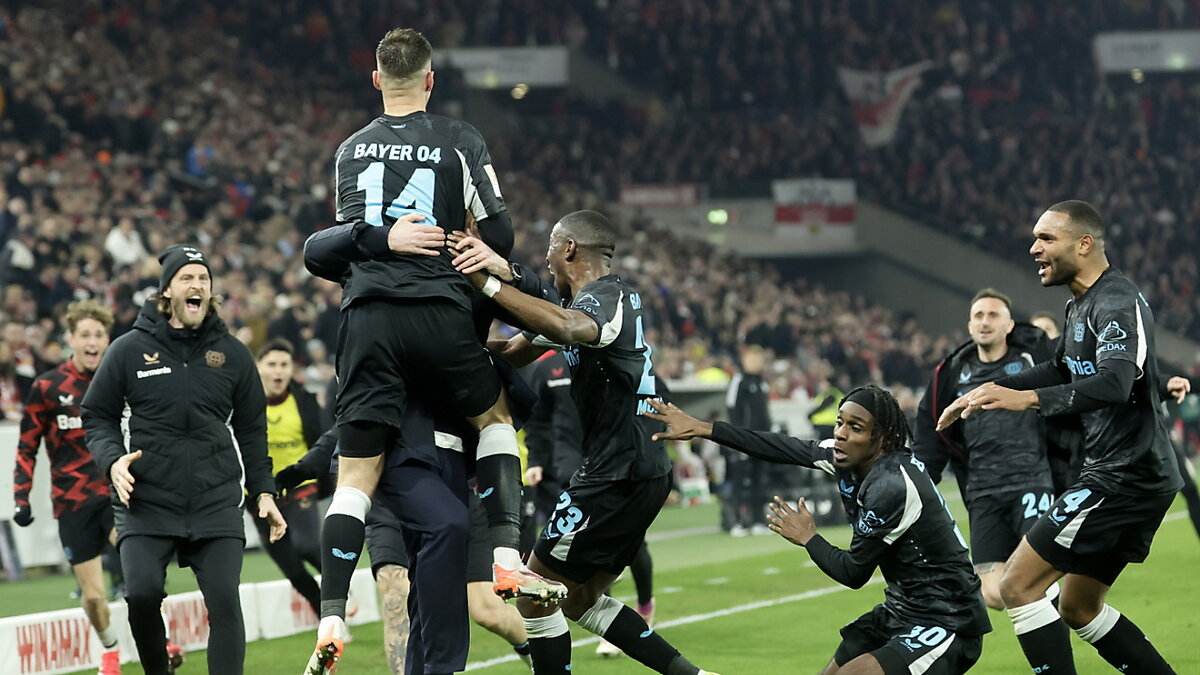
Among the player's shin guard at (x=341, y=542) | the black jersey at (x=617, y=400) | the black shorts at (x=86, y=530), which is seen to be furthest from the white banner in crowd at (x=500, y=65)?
the player's shin guard at (x=341, y=542)

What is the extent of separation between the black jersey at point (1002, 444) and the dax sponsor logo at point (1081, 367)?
2.73 meters

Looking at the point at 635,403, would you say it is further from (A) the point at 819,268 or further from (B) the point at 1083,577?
(A) the point at 819,268

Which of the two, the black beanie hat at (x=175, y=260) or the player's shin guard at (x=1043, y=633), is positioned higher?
the black beanie hat at (x=175, y=260)

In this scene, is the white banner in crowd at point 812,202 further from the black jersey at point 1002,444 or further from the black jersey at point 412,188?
the black jersey at point 412,188

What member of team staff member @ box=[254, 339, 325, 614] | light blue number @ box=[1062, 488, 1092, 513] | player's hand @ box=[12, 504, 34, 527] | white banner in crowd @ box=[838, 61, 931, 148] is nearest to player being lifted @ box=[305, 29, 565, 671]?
light blue number @ box=[1062, 488, 1092, 513]

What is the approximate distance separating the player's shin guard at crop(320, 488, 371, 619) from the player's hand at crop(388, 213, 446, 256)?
A: 0.97 metres

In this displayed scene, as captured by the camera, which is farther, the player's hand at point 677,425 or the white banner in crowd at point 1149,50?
the white banner in crowd at point 1149,50

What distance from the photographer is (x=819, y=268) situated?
4391cm

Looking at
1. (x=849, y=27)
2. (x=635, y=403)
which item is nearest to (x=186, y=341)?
(x=635, y=403)

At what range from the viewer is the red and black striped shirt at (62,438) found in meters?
11.0

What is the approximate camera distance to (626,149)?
144 feet

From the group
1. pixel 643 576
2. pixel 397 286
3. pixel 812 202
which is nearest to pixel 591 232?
pixel 397 286

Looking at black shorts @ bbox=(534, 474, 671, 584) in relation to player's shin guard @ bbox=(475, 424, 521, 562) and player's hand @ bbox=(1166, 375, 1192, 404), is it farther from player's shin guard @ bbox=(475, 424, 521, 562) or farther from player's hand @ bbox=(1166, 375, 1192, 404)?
player's hand @ bbox=(1166, 375, 1192, 404)

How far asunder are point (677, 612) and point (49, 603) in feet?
16.0
